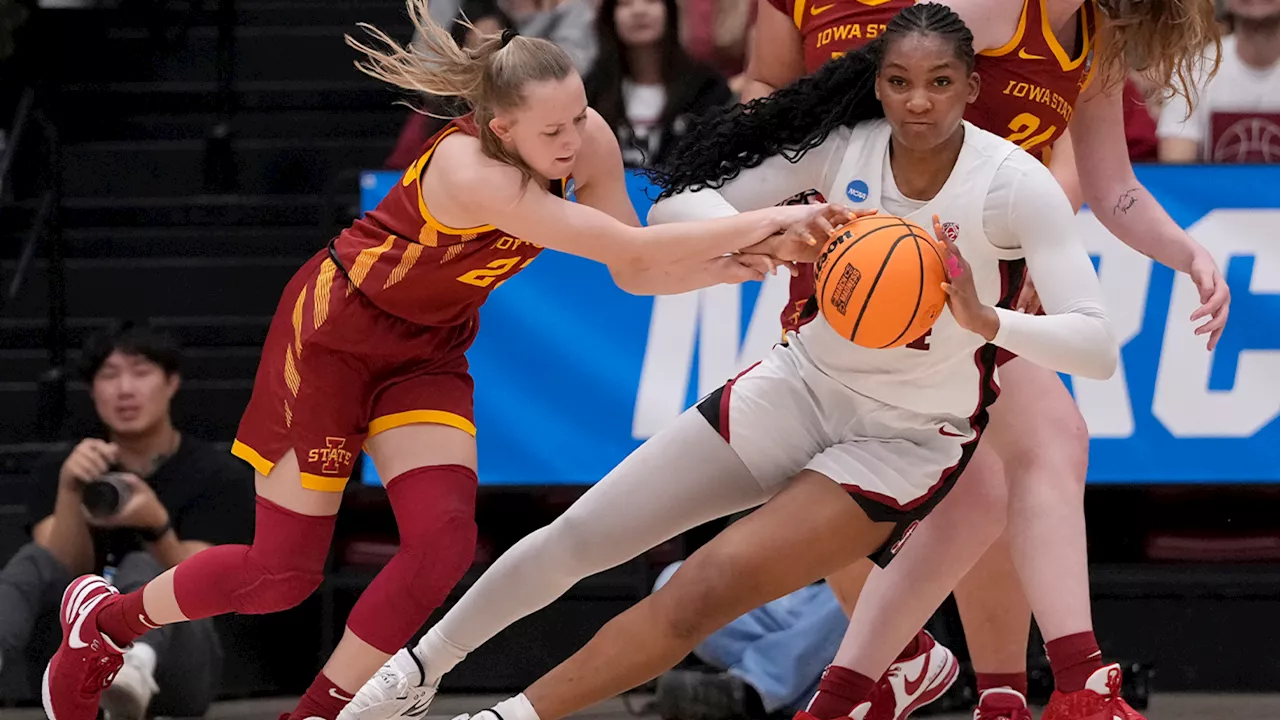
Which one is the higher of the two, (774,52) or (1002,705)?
(774,52)

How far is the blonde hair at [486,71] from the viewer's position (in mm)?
3328

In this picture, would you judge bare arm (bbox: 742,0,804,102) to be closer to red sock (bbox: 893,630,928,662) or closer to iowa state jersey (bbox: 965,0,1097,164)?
iowa state jersey (bbox: 965,0,1097,164)

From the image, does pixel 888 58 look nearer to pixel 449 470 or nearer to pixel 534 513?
pixel 449 470

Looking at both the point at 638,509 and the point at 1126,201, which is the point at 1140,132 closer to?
the point at 1126,201

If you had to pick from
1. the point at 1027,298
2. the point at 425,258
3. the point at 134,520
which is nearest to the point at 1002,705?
the point at 1027,298

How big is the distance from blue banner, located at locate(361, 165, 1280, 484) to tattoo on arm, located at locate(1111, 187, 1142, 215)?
1.36m

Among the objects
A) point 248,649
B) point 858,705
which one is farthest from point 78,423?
point 858,705

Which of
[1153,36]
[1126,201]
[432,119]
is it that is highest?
[1153,36]

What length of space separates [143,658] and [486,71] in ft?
6.93

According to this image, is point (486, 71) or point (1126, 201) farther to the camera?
point (1126, 201)

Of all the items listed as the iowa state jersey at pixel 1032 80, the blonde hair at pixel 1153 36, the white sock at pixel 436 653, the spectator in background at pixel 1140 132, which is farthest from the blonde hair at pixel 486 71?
the spectator in background at pixel 1140 132

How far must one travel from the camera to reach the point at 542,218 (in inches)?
134

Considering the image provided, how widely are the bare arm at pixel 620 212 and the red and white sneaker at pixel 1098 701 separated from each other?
1036mm

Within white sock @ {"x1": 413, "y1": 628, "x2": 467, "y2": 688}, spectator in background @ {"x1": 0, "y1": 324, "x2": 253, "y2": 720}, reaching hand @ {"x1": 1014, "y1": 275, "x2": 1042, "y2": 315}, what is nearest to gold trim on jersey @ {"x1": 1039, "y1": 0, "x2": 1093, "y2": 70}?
reaching hand @ {"x1": 1014, "y1": 275, "x2": 1042, "y2": 315}
